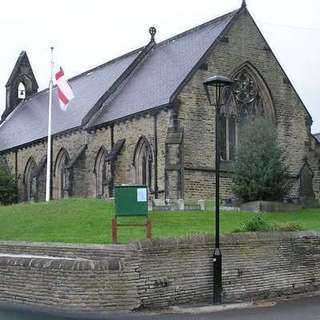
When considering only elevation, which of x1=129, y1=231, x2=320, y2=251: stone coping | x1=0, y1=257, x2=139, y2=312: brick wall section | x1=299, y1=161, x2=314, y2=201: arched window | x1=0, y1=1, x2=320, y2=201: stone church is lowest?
x1=0, y1=257, x2=139, y2=312: brick wall section

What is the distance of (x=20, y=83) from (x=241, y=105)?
31554 millimetres

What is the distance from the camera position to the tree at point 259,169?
1089 inches

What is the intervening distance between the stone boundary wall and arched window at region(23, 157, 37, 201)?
25.9m

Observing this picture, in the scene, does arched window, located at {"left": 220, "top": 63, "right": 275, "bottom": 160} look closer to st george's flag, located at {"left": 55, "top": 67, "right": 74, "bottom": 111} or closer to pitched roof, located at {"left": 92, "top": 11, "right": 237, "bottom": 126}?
pitched roof, located at {"left": 92, "top": 11, "right": 237, "bottom": 126}

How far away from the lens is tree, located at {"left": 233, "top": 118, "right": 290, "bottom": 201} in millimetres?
27656

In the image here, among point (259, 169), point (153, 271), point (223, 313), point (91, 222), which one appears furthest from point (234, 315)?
point (259, 169)

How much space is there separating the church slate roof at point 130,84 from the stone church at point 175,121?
90 millimetres

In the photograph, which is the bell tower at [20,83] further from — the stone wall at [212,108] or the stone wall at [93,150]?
the stone wall at [212,108]

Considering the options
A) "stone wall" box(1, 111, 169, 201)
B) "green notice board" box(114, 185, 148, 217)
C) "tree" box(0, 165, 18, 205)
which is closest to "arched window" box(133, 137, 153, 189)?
"stone wall" box(1, 111, 169, 201)

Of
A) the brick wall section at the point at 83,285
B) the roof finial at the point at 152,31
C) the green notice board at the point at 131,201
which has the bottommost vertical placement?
the brick wall section at the point at 83,285

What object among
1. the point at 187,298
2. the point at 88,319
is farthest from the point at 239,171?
the point at 88,319

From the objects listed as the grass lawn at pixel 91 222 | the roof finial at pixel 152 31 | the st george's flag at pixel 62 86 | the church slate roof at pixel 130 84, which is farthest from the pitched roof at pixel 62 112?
the grass lawn at pixel 91 222

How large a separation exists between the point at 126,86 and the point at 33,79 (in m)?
23.7

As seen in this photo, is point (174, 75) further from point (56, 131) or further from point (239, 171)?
point (56, 131)
